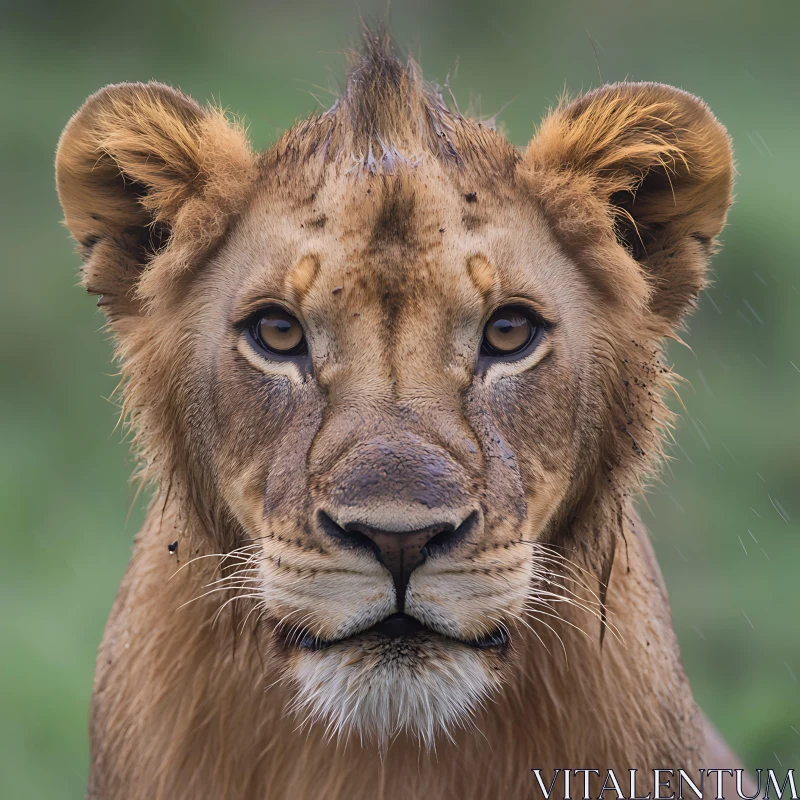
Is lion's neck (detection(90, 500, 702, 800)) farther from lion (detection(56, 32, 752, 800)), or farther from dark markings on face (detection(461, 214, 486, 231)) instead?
dark markings on face (detection(461, 214, 486, 231))

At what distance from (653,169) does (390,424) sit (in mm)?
981

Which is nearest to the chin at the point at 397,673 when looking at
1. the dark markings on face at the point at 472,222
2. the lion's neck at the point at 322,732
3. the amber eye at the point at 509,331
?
the lion's neck at the point at 322,732

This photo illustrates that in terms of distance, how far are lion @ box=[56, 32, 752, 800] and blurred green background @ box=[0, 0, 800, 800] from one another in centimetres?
66

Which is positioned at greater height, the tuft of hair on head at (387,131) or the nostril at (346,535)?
the tuft of hair on head at (387,131)

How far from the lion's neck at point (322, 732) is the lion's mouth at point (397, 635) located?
0.42m

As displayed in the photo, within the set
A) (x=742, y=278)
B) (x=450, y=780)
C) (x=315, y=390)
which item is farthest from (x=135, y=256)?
(x=742, y=278)

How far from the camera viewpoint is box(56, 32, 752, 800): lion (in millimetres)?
2516

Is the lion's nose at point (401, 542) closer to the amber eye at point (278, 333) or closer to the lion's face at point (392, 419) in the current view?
the lion's face at point (392, 419)

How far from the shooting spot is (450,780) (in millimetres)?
3064

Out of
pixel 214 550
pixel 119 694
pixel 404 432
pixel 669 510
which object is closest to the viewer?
pixel 404 432

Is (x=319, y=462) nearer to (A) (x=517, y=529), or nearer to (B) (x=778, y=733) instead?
(A) (x=517, y=529)

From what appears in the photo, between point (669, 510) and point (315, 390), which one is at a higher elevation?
point (315, 390)

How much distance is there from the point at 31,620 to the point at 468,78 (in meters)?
7.47

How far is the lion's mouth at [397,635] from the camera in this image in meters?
2.42
